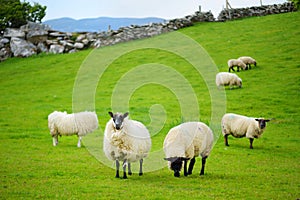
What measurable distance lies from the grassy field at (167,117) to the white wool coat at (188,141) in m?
0.78

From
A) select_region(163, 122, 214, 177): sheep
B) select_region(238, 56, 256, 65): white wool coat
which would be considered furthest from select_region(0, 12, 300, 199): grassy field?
select_region(238, 56, 256, 65): white wool coat

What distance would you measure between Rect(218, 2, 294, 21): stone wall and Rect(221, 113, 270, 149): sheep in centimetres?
3836

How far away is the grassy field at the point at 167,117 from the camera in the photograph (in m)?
10.7

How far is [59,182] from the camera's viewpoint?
11.0m

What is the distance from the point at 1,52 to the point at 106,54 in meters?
12.9

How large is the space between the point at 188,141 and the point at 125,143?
1843 mm

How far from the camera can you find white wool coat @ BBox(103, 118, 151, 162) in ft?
38.8

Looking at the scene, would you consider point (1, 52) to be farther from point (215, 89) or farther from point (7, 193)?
point (7, 193)

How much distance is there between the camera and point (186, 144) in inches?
470

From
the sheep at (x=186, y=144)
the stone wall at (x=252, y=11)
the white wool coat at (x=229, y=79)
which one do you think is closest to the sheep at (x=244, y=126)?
the sheep at (x=186, y=144)

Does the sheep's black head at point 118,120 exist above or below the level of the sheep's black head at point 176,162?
above

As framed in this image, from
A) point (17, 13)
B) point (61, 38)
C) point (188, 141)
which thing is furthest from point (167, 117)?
point (17, 13)

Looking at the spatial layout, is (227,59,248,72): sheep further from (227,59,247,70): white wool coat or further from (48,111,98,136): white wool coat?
(48,111,98,136): white wool coat

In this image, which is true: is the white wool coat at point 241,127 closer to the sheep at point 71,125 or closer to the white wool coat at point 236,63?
the sheep at point 71,125
